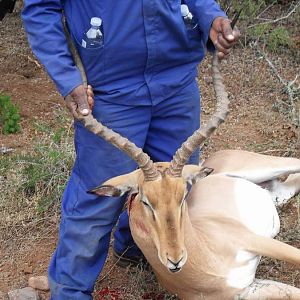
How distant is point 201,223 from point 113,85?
93cm

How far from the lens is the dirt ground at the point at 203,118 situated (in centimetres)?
449

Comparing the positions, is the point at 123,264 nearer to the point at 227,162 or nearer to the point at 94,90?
the point at 227,162

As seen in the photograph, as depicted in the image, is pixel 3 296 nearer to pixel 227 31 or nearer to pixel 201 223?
pixel 201 223

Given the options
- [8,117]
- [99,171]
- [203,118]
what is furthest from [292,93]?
[99,171]

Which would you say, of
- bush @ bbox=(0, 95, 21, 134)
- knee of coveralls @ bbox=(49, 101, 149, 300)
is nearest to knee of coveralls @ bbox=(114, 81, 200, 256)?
knee of coveralls @ bbox=(49, 101, 149, 300)

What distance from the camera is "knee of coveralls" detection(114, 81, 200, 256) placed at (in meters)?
3.86

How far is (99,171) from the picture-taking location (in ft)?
12.4

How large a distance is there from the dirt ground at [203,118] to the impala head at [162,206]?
3.17ft

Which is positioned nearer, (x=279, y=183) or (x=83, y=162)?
(x=83, y=162)

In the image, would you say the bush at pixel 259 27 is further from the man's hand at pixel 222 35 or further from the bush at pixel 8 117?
the man's hand at pixel 222 35

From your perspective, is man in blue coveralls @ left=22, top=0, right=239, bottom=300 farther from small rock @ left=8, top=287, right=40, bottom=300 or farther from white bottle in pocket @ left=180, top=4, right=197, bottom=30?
small rock @ left=8, top=287, right=40, bottom=300

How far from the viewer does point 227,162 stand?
15.5 feet

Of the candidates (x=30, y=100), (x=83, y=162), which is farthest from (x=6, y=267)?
(x=30, y=100)

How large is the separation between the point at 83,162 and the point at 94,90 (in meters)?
0.40
